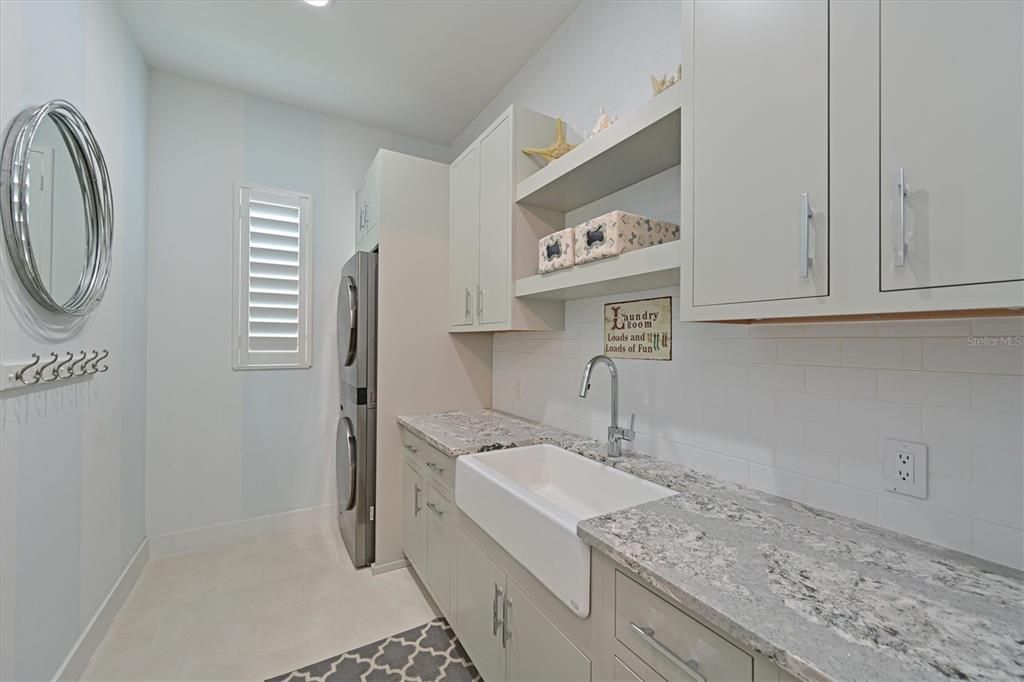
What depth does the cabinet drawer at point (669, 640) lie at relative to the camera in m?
0.73

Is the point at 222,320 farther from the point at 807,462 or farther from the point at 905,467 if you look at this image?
the point at 905,467

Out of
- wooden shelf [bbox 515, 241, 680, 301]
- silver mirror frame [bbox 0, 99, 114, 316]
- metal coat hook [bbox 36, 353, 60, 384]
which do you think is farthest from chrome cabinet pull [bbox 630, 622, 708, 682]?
silver mirror frame [bbox 0, 99, 114, 316]

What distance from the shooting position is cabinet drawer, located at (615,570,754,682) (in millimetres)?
733

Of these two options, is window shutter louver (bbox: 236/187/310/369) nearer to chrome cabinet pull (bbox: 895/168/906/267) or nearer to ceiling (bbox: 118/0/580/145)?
ceiling (bbox: 118/0/580/145)

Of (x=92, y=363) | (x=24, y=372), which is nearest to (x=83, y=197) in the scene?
(x=92, y=363)

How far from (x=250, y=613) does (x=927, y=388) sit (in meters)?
2.81

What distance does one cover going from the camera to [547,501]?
1.19 metres

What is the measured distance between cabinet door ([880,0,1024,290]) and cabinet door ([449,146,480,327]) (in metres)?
1.77

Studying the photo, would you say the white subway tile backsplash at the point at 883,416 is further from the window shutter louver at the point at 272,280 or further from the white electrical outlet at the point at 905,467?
the window shutter louver at the point at 272,280

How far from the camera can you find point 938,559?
89 cm

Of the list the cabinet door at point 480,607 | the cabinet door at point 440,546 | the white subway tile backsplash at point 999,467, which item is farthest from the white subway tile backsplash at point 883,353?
the cabinet door at point 440,546

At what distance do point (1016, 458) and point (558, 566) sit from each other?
1000mm

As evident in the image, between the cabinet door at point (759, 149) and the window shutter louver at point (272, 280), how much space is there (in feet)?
8.87

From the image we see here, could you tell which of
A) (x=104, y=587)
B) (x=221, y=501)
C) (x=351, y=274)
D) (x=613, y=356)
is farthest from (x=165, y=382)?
(x=613, y=356)
